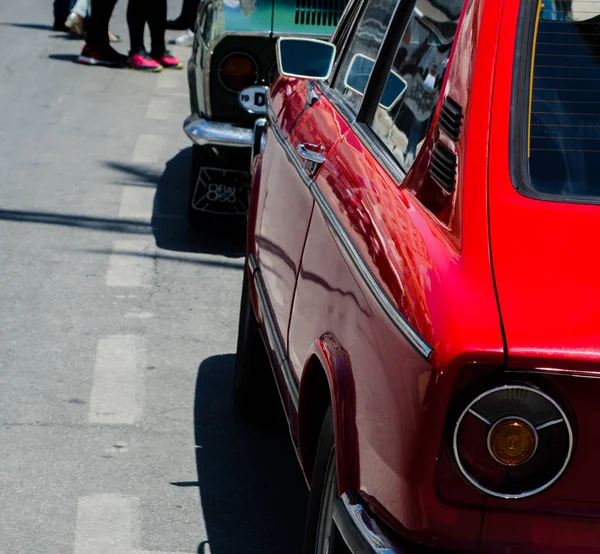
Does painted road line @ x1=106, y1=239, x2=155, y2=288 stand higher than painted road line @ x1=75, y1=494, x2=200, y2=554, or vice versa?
painted road line @ x1=75, y1=494, x2=200, y2=554

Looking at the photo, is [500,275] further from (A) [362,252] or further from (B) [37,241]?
(B) [37,241]

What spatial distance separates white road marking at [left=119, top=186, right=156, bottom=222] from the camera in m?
7.59

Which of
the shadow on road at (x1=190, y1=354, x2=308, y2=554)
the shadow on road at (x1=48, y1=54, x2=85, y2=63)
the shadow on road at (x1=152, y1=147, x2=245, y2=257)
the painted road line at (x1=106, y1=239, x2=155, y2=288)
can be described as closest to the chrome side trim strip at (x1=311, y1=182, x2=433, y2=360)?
the shadow on road at (x1=190, y1=354, x2=308, y2=554)

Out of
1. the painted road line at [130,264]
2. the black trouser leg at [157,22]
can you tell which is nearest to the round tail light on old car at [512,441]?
the painted road line at [130,264]

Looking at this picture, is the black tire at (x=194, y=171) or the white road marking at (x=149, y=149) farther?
the white road marking at (x=149, y=149)

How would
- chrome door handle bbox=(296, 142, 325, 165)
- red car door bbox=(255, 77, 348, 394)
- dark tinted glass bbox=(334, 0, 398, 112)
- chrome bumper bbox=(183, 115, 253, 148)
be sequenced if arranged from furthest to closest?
chrome bumper bbox=(183, 115, 253, 148), dark tinted glass bbox=(334, 0, 398, 112), red car door bbox=(255, 77, 348, 394), chrome door handle bbox=(296, 142, 325, 165)

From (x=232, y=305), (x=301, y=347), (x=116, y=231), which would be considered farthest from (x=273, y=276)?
(x=116, y=231)

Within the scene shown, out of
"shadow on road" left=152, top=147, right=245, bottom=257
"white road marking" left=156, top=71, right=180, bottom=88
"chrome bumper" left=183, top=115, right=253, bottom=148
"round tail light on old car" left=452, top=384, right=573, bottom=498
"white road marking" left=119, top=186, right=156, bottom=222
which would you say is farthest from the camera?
"white road marking" left=156, top=71, right=180, bottom=88

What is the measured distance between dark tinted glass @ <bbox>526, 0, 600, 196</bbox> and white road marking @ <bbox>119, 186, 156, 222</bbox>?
503 cm

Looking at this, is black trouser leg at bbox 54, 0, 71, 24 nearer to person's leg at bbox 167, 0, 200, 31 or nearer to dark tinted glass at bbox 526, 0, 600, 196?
person's leg at bbox 167, 0, 200, 31

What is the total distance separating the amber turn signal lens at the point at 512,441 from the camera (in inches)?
81.3

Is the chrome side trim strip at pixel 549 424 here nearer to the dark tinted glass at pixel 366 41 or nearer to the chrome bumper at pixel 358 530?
the chrome bumper at pixel 358 530

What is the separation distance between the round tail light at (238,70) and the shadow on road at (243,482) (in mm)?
2217

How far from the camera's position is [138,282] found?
6281mm
